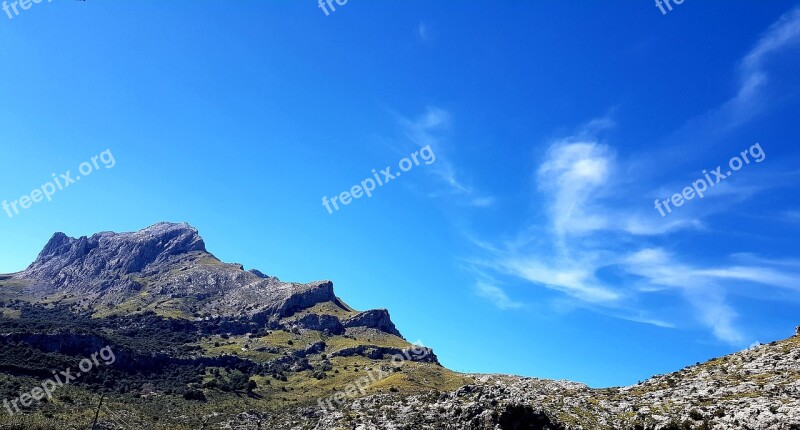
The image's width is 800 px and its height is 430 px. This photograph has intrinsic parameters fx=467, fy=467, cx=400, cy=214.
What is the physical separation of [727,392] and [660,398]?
21.5 ft

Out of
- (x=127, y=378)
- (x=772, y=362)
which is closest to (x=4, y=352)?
(x=127, y=378)

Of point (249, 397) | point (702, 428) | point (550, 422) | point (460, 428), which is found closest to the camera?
point (702, 428)

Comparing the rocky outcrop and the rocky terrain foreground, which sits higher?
the rocky outcrop

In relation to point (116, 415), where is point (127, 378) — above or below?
above

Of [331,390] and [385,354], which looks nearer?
[331,390]

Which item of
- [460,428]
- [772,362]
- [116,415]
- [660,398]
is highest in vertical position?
[772,362]

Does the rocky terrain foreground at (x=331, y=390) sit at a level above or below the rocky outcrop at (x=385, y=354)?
below

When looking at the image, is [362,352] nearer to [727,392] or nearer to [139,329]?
[139,329]

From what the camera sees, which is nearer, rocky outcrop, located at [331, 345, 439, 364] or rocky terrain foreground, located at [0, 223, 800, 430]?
rocky terrain foreground, located at [0, 223, 800, 430]

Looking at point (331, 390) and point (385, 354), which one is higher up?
point (385, 354)

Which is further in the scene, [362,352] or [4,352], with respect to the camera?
[362,352]

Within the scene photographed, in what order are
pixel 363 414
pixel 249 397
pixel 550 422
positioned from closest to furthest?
pixel 550 422, pixel 363 414, pixel 249 397

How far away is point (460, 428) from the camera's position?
57.3 meters

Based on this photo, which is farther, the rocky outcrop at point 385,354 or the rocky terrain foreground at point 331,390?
the rocky outcrop at point 385,354
